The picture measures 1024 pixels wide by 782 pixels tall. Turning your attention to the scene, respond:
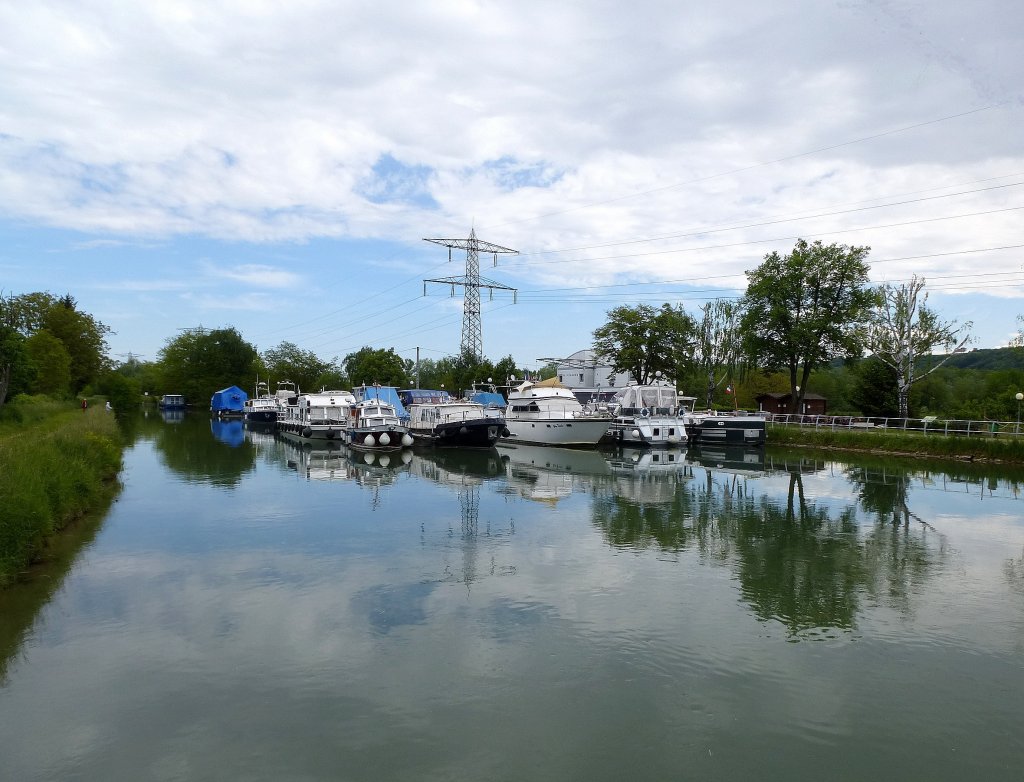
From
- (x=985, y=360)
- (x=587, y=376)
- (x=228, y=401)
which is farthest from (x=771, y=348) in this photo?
(x=985, y=360)

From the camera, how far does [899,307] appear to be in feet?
150

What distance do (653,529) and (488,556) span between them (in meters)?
5.01

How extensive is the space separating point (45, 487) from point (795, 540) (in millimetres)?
16017

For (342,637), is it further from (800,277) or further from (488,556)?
(800,277)

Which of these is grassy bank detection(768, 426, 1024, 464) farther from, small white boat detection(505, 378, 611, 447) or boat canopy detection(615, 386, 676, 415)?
small white boat detection(505, 378, 611, 447)

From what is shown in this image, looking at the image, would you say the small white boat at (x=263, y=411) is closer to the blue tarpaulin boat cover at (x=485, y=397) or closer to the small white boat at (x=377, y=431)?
the blue tarpaulin boat cover at (x=485, y=397)

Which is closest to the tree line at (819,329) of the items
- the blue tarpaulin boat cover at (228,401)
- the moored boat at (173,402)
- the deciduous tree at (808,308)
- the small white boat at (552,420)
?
the deciduous tree at (808,308)

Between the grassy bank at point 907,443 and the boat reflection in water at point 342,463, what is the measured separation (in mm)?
22268

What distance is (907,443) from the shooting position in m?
35.9

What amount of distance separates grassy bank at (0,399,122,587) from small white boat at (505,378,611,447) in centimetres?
2360

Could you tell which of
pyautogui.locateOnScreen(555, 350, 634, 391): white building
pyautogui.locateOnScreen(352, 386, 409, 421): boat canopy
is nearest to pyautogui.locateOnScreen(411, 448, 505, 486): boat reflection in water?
pyautogui.locateOnScreen(352, 386, 409, 421): boat canopy

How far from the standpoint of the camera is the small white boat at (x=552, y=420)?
1682 inches

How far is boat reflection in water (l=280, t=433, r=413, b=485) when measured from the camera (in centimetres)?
2908

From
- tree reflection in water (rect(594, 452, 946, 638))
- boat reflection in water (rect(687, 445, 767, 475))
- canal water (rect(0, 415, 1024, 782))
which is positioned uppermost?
boat reflection in water (rect(687, 445, 767, 475))
